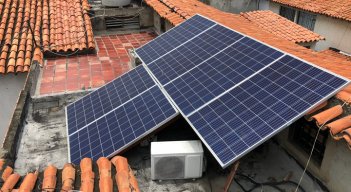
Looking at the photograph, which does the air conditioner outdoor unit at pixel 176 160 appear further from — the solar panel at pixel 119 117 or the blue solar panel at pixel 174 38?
the blue solar panel at pixel 174 38

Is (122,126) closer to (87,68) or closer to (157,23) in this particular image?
(87,68)

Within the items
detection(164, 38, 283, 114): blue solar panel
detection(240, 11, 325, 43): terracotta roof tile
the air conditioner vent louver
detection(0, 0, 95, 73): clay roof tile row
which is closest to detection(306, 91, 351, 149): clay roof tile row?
detection(164, 38, 283, 114): blue solar panel

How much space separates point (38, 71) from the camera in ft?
38.3

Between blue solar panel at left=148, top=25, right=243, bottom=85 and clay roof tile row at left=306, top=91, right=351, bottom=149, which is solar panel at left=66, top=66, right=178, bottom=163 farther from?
clay roof tile row at left=306, top=91, right=351, bottom=149

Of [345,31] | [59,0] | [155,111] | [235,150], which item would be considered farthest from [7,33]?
[345,31]

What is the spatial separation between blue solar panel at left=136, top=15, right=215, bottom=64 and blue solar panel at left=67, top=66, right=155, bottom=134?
67 centimetres

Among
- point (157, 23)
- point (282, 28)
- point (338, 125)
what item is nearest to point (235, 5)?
point (282, 28)

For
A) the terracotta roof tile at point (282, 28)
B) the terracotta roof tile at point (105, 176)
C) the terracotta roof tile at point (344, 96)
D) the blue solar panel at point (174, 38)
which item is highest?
the terracotta roof tile at point (344, 96)

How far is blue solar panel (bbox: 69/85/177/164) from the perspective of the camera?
Answer: 700 centimetres

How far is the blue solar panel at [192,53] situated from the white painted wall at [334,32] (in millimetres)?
17246

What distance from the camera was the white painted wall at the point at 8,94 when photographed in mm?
12906

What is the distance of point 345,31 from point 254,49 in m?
18.7

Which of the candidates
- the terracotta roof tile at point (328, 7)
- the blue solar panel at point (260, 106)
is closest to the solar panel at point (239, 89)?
the blue solar panel at point (260, 106)

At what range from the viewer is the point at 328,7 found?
24.0m
